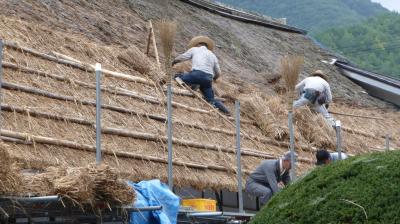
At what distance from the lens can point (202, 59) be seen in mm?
11414

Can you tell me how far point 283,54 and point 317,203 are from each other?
10982mm

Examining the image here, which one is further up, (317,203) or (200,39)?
(200,39)

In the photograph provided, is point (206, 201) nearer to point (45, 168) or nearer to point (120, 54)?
point (45, 168)

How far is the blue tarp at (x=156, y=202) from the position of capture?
25.8 feet

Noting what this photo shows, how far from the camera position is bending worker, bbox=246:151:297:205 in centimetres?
995

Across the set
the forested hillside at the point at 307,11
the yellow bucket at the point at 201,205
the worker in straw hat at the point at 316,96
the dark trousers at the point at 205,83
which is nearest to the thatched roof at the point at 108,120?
the dark trousers at the point at 205,83

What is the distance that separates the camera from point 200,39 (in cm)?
1201

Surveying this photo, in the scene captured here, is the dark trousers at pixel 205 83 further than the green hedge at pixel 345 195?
Yes

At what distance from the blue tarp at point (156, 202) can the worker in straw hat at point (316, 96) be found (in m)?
4.84

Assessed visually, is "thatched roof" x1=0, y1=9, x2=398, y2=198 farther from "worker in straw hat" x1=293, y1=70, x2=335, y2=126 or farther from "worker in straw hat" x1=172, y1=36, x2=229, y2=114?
"worker in straw hat" x1=293, y1=70, x2=335, y2=126

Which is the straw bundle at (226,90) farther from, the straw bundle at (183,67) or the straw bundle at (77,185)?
the straw bundle at (77,185)

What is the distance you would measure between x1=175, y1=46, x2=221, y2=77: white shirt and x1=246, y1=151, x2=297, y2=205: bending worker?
174 centimetres

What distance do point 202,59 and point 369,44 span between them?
20.8m

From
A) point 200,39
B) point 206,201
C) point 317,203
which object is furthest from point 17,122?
point 200,39
